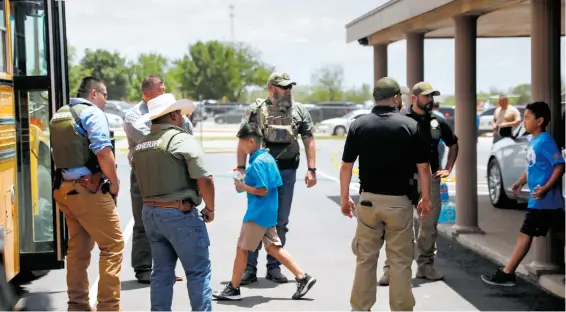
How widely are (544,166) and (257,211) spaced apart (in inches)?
103

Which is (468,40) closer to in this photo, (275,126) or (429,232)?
(429,232)

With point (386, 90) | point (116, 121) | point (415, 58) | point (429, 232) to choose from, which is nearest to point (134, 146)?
point (386, 90)

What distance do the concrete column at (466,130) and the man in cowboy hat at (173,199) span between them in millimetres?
5287

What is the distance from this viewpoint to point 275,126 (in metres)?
7.75

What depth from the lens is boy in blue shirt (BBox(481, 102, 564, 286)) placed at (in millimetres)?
7324

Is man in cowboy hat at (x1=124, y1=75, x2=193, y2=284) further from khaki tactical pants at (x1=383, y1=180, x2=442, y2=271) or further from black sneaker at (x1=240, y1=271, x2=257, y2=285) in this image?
khaki tactical pants at (x1=383, y1=180, x2=442, y2=271)

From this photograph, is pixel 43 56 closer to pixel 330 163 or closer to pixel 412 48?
pixel 412 48

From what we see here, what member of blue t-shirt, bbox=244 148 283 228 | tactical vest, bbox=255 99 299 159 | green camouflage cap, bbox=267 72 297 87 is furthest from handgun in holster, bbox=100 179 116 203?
green camouflage cap, bbox=267 72 297 87

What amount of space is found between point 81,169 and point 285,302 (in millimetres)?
2119

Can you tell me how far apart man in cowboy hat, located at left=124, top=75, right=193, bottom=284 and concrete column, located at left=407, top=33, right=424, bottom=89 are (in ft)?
17.8

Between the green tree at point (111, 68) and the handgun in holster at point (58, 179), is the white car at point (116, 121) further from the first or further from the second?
the handgun in holster at point (58, 179)

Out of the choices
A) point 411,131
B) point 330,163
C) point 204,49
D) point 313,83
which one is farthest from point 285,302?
point 313,83

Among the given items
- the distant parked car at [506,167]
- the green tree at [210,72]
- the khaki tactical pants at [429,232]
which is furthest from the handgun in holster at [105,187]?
the green tree at [210,72]

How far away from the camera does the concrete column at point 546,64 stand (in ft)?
25.8
